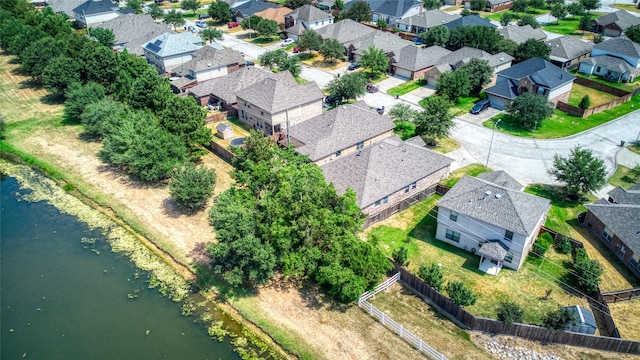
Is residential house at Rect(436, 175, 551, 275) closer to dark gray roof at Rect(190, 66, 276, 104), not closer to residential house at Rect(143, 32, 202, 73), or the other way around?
dark gray roof at Rect(190, 66, 276, 104)

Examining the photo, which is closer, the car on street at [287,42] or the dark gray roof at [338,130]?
the dark gray roof at [338,130]

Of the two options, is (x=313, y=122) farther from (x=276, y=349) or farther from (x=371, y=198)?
(x=276, y=349)

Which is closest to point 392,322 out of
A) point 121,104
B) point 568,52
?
point 121,104

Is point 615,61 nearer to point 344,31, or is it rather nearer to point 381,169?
point 344,31

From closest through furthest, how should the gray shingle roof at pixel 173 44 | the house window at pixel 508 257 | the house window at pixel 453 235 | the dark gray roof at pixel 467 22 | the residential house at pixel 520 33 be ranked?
the house window at pixel 508 257 → the house window at pixel 453 235 → the gray shingle roof at pixel 173 44 → the residential house at pixel 520 33 → the dark gray roof at pixel 467 22

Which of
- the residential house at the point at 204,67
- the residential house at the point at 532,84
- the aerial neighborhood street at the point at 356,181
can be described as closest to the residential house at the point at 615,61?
the aerial neighborhood street at the point at 356,181

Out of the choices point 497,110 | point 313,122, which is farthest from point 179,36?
point 497,110

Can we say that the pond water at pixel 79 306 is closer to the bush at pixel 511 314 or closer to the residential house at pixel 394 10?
the bush at pixel 511 314
